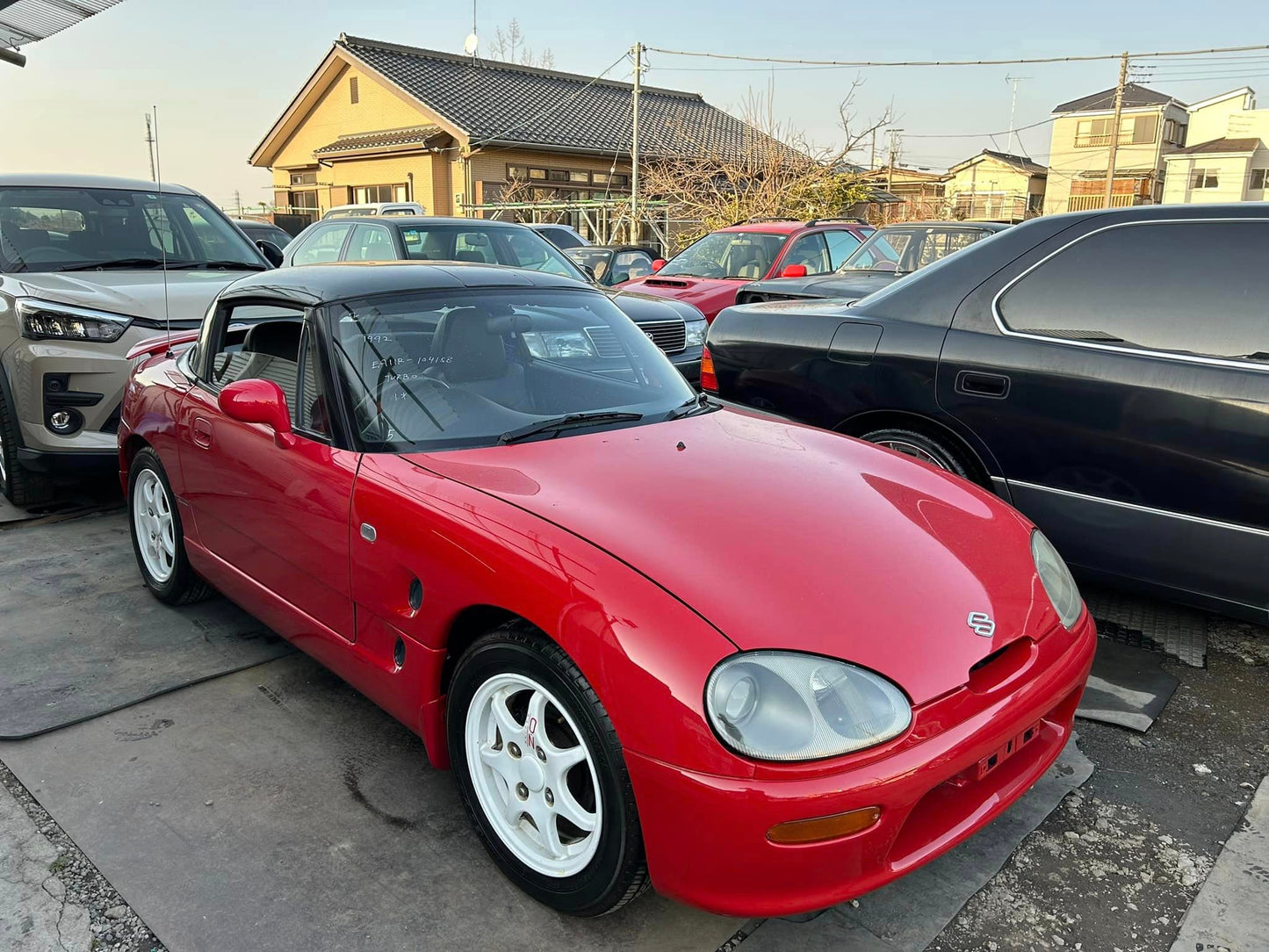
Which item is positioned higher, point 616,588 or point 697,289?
point 697,289

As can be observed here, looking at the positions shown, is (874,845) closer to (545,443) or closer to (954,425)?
(545,443)

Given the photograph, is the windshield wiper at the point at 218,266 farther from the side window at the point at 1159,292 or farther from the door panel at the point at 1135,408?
the side window at the point at 1159,292

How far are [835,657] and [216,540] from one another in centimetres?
249

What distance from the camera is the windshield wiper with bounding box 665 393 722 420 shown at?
3182 mm

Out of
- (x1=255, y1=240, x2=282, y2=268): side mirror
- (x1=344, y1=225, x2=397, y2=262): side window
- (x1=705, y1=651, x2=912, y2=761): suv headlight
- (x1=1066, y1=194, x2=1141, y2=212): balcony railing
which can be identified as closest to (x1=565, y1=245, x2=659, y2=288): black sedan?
(x1=344, y1=225, x2=397, y2=262): side window

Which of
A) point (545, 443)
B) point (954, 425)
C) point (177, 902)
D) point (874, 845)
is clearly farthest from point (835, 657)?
point (954, 425)

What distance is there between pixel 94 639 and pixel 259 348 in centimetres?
139

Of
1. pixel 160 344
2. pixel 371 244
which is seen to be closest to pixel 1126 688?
pixel 160 344

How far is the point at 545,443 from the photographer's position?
275 cm

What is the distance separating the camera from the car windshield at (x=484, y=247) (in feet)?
25.1

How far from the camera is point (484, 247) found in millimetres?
7891

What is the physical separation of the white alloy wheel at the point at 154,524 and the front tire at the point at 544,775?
2170 millimetres

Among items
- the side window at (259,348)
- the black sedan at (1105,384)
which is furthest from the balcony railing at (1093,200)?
the side window at (259,348)

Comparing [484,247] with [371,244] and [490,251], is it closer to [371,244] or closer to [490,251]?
[490,251]
